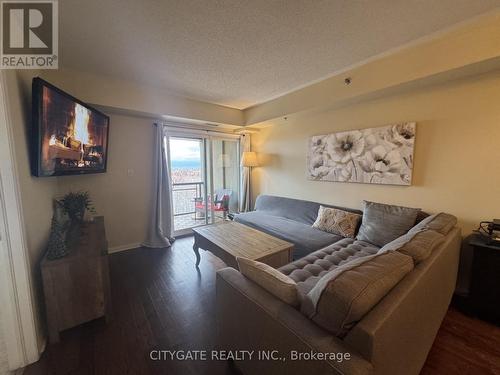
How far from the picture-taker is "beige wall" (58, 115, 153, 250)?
9.97 feet

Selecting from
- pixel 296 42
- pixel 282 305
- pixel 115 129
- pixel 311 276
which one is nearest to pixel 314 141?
pixel 296 42

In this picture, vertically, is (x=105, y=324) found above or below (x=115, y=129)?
below

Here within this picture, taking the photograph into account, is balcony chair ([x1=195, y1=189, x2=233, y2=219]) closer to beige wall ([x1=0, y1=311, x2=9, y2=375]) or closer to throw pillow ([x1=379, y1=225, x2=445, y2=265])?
beige wall ([x1=0, y1=311, x2=9, y2=375])

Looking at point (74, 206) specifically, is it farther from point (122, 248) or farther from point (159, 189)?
point (122, 248)

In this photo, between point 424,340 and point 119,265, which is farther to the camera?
point 119,265

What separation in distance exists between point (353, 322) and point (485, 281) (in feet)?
6.25

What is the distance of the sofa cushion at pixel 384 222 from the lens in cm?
216

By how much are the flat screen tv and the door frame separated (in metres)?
0.25

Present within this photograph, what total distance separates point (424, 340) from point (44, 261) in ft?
8.65

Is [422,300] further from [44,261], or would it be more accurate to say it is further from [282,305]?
[44,261]

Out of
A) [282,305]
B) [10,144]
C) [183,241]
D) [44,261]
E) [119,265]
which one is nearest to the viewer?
[282,305]

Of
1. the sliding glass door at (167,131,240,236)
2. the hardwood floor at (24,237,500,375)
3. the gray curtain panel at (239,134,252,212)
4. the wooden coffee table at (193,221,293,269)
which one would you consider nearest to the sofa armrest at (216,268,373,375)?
the hardwood floor at (24,237,500,375)

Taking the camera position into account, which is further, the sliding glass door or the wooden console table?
the sliding glass door

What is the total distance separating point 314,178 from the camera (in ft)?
10.9
